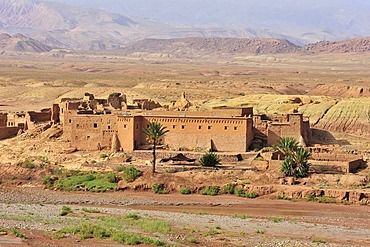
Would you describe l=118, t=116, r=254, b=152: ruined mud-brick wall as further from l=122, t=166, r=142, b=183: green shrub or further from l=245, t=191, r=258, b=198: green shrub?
l=245, t=191, r=258, b=198: green shrub

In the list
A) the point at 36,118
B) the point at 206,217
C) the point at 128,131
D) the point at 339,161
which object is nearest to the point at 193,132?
the point at 128,131

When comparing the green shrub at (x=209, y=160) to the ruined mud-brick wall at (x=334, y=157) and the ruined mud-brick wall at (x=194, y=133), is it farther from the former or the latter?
the ruined mud-brick wall at (x=334, y=157)

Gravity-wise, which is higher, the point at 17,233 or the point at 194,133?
the point at 194,133

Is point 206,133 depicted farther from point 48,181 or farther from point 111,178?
point 48,181

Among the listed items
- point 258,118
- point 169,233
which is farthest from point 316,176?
point 169,233

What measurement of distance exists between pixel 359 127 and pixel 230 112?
13200mm

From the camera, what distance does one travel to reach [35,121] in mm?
51656

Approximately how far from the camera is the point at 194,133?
4588cm

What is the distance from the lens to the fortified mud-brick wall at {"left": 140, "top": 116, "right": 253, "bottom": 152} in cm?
4509

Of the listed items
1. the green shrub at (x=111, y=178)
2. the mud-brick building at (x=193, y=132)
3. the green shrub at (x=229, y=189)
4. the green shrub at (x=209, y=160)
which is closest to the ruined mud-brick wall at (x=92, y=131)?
the mud-brick building at (x=193, y=132)

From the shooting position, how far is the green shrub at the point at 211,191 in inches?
1569

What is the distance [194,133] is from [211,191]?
21.7 feet

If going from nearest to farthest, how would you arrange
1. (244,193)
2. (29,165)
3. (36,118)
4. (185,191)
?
(244,193), (185,191), (29,165), (36,118)

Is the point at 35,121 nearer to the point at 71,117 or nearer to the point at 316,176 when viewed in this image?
the point at 71,117
